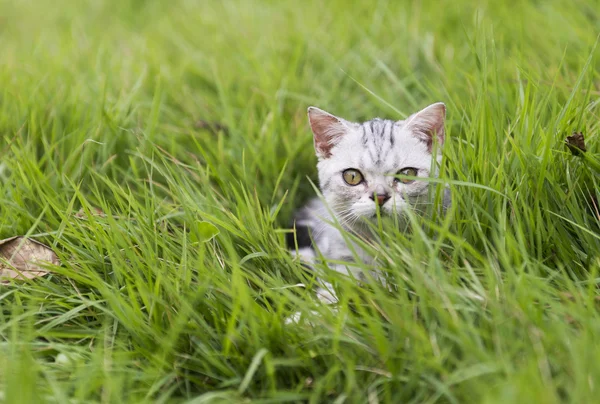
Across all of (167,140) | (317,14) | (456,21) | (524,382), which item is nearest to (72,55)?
(167,140)

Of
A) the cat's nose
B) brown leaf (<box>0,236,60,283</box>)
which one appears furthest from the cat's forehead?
brown leaf (<box>0,236,60,283</box>)

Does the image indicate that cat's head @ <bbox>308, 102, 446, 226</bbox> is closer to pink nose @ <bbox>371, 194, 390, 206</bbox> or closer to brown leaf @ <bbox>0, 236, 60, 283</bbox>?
pink nose @ <bbox>371, 194, 390, 206</bbox>

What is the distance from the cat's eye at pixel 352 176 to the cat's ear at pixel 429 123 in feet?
0.97

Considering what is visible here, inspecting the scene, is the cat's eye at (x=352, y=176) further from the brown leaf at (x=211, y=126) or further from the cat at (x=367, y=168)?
the brown leaf at (x=211, y=126)

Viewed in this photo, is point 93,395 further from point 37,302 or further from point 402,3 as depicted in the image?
point 402,3

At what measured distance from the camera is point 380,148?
243 cm

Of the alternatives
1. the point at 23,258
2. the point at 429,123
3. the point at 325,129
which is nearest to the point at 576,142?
the point at 429,123

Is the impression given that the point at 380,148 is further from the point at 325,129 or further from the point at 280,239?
the point at 280,239

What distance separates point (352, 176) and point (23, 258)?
135cm

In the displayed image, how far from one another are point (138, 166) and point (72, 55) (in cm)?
140

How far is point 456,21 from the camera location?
396 cm

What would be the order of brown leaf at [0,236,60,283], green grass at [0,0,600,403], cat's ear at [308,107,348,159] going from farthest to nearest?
cat's ear at [308,107,348,159]
brown leaf at [0,236,60,283]
green grass at [0,0,600,403]

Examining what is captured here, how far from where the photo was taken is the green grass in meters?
1.67

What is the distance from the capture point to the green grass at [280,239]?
1669 mm
